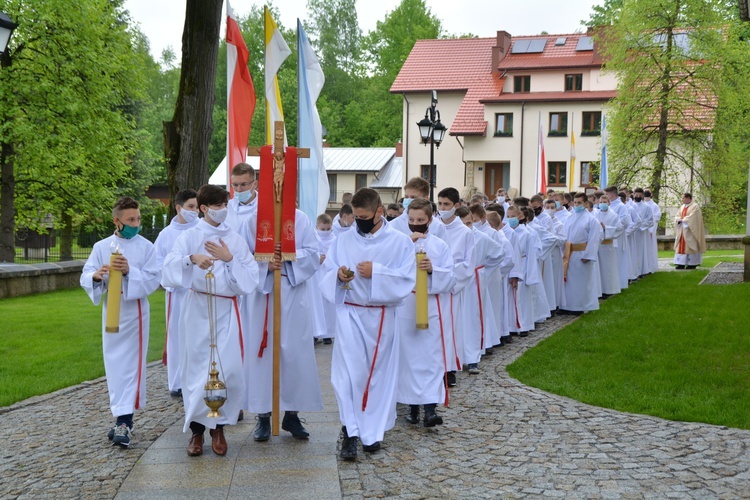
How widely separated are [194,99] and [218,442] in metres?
7.82

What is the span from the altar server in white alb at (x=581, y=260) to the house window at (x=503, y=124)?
1282 inches

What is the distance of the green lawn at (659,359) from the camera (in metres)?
8.27

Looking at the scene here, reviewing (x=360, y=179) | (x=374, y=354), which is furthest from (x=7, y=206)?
(x=360, y=179)

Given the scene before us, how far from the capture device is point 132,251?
24.0 ft

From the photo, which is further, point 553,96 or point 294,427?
point 553,96

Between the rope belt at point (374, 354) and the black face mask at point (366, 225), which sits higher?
the black face mask at point (366, 225)

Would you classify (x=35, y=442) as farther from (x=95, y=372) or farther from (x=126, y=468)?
(x=95, y=372)

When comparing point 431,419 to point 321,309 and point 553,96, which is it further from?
point 553,96

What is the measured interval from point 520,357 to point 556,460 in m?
4.72

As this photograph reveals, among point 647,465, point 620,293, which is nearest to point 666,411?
point 647,465

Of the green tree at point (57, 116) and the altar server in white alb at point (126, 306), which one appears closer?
the altar server in white alb at point (126, 306)

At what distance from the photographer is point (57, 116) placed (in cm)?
2667

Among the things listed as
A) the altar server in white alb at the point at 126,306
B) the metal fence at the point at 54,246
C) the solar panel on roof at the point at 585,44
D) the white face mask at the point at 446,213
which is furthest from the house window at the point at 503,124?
the altar server in white alb at the point at 126,306

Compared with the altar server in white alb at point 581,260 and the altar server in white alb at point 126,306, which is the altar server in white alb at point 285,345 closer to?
the altar server in white alb at point 126,306
